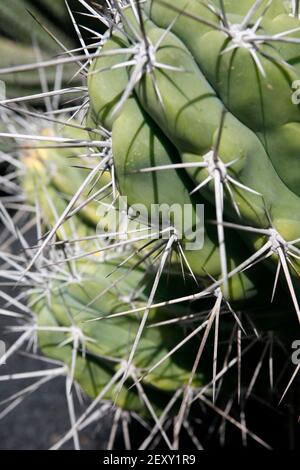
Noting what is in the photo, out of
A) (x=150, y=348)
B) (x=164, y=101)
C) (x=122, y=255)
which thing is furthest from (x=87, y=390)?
(x=164, y=101)

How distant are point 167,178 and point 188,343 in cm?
61

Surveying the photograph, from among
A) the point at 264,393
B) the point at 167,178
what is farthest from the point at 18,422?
the point at 167,178

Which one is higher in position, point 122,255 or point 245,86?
point 122,255

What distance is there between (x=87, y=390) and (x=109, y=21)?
0.94 metres

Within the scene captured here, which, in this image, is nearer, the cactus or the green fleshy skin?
the cactus

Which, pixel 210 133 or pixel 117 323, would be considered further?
pixel 117 323

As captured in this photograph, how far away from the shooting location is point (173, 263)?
1.30 meters

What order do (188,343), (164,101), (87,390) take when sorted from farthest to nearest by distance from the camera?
1. (87,390)
2. (188,343)
3. (164,101)

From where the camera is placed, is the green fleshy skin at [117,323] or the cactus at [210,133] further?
the green fleshy skin at [117,323]

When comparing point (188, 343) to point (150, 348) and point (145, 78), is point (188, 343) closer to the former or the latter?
point (150, 348)

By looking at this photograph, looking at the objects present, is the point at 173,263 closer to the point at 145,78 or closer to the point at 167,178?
the point at 167,178

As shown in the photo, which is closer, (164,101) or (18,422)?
(164,101)
